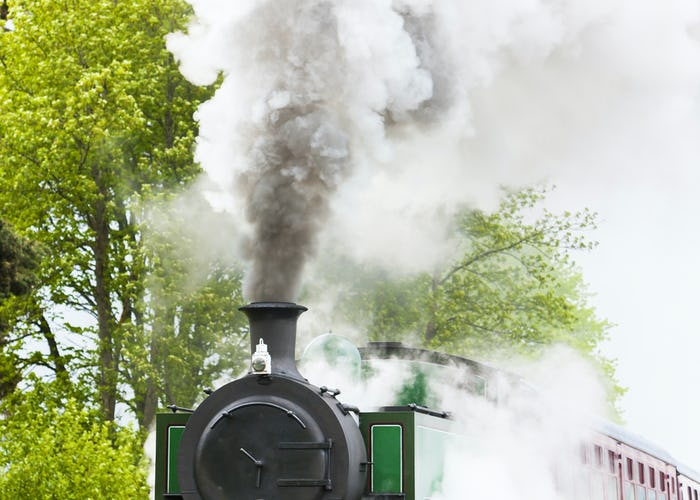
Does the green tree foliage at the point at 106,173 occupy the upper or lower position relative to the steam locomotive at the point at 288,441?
upper

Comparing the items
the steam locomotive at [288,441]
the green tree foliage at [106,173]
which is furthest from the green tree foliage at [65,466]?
the steam locomotive at [288,441]

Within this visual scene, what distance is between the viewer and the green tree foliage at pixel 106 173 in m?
19.5

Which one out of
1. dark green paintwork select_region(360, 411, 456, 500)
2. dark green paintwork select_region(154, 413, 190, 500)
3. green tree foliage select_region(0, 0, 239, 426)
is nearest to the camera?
dark green paintwork select_region(360, 411, 456, 500)

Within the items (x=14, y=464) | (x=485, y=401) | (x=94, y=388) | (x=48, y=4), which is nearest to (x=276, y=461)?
(x=485, y=401)

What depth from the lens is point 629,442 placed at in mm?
12508

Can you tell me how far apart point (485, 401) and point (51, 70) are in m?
13.0

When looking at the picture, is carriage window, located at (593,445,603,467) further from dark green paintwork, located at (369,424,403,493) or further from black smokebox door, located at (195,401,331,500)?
black smokebox door, located at (195,401,331,500)

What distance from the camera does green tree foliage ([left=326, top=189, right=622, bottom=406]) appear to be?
825 inches

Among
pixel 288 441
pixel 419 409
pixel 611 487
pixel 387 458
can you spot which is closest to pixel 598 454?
pixel 611 487

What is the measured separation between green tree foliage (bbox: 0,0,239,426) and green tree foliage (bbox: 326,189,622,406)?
9.80 feet

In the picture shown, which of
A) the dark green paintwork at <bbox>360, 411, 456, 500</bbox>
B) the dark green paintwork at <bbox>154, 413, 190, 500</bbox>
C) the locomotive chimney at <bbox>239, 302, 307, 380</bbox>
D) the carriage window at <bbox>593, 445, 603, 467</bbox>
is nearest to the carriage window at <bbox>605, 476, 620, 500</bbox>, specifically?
the carriage window at <bbox>593, 445, 603, 467</bbox>

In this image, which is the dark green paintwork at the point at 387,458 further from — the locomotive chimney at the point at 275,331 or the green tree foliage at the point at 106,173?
the green tree foliage at the point at 106,173

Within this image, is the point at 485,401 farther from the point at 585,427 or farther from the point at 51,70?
the point at 51,70

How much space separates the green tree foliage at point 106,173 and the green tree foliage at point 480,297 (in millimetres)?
2986
